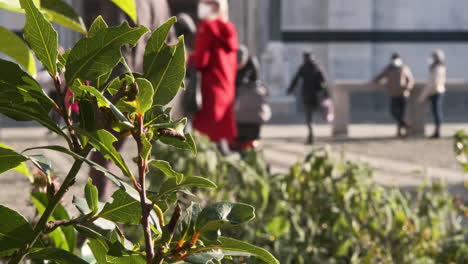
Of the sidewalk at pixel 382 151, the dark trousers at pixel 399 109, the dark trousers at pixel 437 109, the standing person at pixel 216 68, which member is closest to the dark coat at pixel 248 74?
the sidewalk at pixel 382 151

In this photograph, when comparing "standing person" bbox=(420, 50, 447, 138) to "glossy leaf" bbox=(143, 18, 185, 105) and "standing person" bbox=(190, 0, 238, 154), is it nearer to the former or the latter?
"standing person" bbox=(190, 0, 238, 154)

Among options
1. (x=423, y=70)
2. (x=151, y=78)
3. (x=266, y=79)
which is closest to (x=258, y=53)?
(x=266, y=79)

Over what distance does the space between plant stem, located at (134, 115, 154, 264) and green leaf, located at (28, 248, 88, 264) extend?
0.22 feet

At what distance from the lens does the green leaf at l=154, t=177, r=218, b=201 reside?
3.47ft

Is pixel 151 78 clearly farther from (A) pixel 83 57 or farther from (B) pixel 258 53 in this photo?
(B) pixel 258 53

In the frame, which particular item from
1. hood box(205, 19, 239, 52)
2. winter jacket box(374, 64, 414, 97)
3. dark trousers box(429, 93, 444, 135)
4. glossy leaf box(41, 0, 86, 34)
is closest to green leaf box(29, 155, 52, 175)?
glossy leaf box(41, 0, 86, 34)

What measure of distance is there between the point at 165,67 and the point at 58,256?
0.20 m

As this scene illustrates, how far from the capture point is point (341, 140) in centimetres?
1723

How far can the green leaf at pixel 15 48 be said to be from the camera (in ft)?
4.83

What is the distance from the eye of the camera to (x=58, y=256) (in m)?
1.08

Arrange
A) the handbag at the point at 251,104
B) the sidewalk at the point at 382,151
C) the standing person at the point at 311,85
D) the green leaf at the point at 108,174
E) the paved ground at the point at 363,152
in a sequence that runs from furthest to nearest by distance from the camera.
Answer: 1. the standing person at the point at 311,85
2. the handbag at the point at 251,104
3. the sidewalk at the point at 382,151
4. the paved ground at the point at 363,152
5. the green leaf at the point at 108,174

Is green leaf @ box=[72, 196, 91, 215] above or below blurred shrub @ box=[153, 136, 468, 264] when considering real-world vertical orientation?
above

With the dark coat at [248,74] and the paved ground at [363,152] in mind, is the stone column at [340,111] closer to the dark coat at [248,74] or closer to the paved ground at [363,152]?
the paved ground at [363,152]

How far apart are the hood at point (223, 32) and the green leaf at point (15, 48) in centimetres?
808
